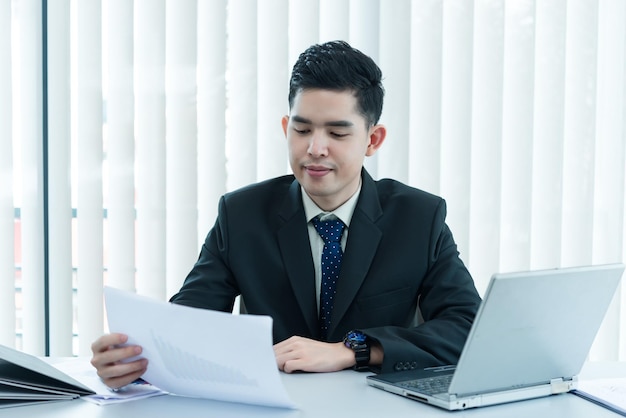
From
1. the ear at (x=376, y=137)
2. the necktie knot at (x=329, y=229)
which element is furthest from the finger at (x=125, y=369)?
the ear at (x=376, y=137)

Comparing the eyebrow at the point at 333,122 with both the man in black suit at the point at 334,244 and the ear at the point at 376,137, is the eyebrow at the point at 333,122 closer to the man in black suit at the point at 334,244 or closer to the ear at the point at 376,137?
the man in black suit at the point at 334,244

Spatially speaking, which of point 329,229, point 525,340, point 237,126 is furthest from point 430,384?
point 237,126

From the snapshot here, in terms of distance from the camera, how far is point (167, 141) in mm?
2562

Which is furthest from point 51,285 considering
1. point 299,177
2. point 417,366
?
point 417,366

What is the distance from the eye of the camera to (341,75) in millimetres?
1888

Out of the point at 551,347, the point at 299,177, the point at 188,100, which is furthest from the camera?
the point at 188,100

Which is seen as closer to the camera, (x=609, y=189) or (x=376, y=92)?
(x=376, y=92)

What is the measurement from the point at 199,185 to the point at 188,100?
0.93 ft

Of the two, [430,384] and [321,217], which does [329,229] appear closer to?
[321,217]

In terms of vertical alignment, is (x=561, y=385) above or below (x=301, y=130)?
below

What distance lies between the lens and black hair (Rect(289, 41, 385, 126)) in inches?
74.1

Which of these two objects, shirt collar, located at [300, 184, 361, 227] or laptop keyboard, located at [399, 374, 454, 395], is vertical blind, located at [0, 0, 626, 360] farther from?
laptop keyboard, located at [399, 374, 454, 395]

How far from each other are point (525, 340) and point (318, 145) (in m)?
0.74

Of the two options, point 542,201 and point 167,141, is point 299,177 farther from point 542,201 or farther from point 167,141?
point 542,201
